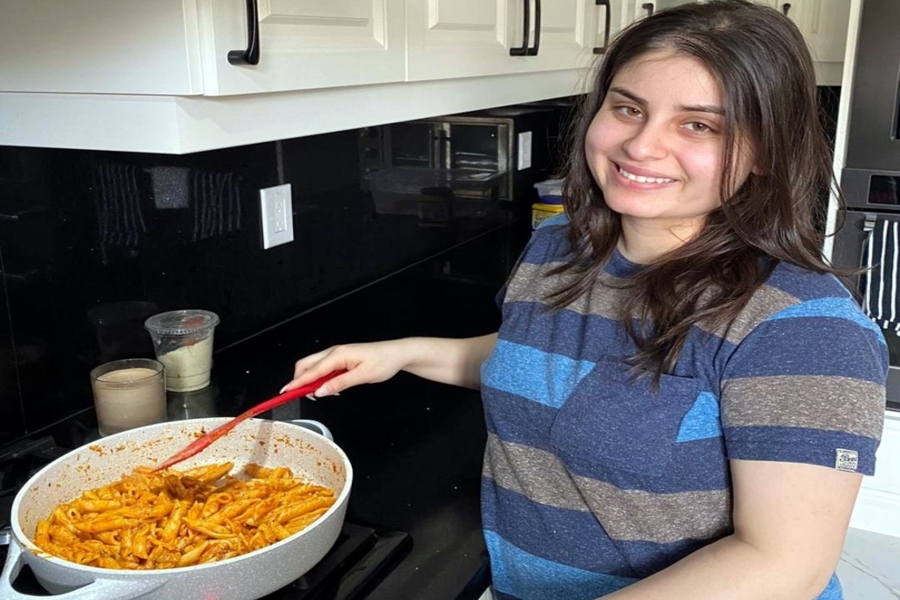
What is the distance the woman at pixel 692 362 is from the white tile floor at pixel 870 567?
1.29 m

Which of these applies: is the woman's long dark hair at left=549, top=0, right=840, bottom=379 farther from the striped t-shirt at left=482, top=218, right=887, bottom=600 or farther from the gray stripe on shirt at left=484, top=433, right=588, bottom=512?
the gray stripe on shirt at left=484, top=433, right=588, bottom=512

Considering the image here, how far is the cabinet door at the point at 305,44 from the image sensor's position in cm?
83

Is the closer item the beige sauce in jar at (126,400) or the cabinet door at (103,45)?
the cabinet door at (103,45)

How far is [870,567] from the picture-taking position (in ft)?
6.91

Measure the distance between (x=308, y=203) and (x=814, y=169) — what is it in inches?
38.6

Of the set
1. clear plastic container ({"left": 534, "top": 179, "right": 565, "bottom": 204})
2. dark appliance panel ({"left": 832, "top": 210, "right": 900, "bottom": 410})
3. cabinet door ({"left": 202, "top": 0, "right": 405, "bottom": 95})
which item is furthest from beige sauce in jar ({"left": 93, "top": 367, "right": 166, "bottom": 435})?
dark appliance panel ({"left": 832, "top": 210, "right": 900, "bottom": 410})

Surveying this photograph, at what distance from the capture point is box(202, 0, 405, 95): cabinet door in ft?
2.71

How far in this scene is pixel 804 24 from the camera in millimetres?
2318

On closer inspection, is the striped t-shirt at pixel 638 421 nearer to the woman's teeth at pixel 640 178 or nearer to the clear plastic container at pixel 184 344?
the woman's teeth at pixel 640 178

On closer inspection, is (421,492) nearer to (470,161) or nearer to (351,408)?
(351,408)

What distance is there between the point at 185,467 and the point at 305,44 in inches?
20.7

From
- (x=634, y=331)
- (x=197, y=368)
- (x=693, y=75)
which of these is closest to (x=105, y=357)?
(x=197, y=368)

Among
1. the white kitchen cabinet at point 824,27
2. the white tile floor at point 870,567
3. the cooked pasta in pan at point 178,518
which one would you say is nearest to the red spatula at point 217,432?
the cooked pasta in pan at point 178,518

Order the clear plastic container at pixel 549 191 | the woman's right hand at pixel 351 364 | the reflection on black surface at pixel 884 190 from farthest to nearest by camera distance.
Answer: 1. the clear plastic container at pixel 549 191
2. the reflection on black surface at pixel 884 190
3. the woman's right hand at pixel 351 364
